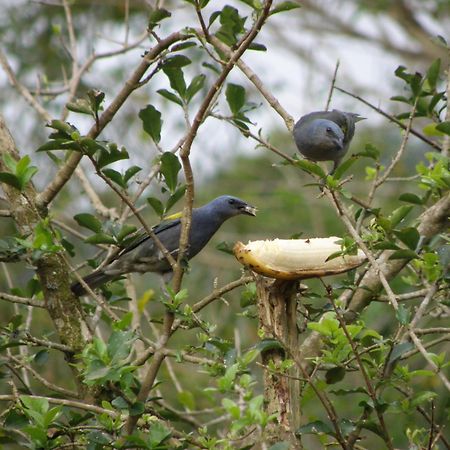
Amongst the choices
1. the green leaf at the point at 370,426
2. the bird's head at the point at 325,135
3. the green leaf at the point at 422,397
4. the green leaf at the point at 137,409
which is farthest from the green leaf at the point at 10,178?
the bird's head at the point at 325,135

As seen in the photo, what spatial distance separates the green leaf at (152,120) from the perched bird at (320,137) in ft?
6.07

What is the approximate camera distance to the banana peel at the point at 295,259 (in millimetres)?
3365

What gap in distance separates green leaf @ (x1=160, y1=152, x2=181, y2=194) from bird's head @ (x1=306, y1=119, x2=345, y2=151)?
6.94ft

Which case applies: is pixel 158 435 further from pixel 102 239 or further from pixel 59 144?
pixel 59 144

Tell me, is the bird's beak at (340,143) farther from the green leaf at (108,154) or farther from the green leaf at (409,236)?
the green leaf at (108,154)

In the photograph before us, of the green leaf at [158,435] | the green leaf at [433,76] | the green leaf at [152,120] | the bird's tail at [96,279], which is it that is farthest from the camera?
the green leaf at [433,76]

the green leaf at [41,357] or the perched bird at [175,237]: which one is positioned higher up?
the perched bird at [175,237]

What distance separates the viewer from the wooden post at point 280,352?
3277 mm

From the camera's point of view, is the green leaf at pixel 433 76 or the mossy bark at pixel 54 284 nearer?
the mossy bark at pixel 54 284

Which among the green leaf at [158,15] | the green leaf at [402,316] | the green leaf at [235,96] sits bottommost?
the green leaf at [402,316]

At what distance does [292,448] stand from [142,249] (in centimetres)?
201

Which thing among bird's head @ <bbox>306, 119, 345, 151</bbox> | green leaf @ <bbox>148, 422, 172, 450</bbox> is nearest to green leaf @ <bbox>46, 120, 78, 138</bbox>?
green leaf @ <bbox>148, 422, 172, 450</bbox>

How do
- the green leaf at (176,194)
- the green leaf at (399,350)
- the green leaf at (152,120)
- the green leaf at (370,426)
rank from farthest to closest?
the green leaf at (152,120) → the green leaf at (176,194) → the green leaf at (370,426) → the green leaf at (399,350)

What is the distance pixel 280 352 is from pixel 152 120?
3.71 ft
